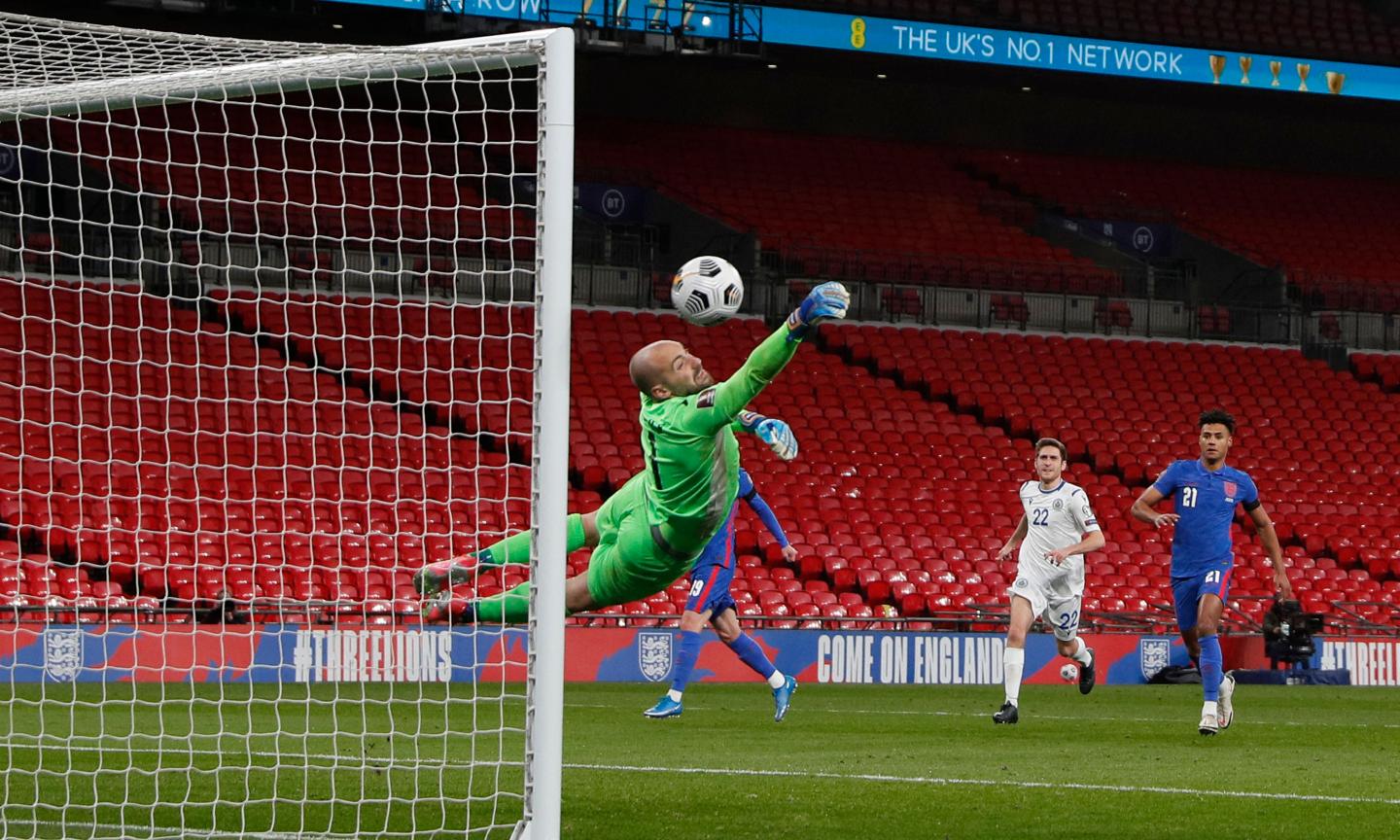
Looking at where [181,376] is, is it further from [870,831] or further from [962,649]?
[870,831]

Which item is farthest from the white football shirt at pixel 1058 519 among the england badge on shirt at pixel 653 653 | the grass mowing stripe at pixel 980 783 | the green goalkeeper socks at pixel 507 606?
the green goalkeeper socks at pixel 507 606

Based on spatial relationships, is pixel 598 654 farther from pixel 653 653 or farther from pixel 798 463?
pixel 798 463

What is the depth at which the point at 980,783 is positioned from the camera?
28.8 ft

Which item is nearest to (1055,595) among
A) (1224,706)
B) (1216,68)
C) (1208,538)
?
(1208,538)

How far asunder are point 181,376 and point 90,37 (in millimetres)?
12274

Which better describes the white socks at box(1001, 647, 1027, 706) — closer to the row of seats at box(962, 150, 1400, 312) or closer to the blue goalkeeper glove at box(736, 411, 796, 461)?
the blue goalkeeper glove at box(736, 411, 796, 461)

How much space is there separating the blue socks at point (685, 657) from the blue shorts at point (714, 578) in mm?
197

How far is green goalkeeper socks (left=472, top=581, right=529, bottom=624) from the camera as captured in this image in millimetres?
7170

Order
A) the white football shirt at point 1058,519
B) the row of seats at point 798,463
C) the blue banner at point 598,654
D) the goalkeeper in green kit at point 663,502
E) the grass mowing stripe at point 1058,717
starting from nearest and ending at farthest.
A: the goalkeeper in green kit at point 663,502
the white football shirt at point 1058,519
the grass mowing stripe at point 1058,717
the blue banner at point 598,654
the row of seats at point 798,463

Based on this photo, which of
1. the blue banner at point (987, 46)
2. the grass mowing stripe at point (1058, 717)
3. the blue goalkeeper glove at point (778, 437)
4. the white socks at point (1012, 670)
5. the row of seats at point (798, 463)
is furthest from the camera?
the blue banner at point (987, 46)

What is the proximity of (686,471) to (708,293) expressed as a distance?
72 centimetres

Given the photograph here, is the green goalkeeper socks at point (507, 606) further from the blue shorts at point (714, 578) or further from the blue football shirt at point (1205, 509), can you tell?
the blue football shirt at point (1205, 509)

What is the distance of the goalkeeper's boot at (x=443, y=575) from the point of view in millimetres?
7922

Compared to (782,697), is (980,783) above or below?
above
